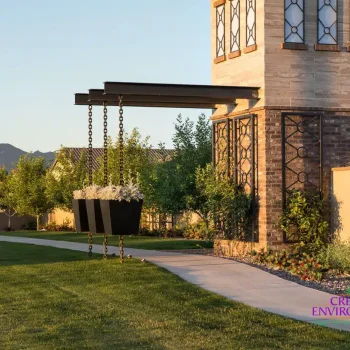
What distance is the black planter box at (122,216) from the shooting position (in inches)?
577

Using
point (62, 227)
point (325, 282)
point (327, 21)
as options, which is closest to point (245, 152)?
point (327, 21)

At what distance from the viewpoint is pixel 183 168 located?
83.4ft

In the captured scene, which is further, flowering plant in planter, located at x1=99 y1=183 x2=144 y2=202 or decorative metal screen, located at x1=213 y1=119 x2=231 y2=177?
decorative metal screen, located at x1=213 y1=119 x2=231 y2=177

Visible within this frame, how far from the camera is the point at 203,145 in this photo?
1025 inches

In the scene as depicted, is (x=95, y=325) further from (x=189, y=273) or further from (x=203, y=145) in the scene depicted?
(x=203, y=145)

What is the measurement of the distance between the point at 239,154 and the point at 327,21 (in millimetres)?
3550

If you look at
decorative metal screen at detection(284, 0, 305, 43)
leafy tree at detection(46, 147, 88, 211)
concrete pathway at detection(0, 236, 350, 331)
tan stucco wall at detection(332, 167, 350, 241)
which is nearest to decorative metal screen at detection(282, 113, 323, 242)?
tan stucco wall at detection(332, 167, 350, 241)

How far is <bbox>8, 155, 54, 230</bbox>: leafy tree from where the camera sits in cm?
4312

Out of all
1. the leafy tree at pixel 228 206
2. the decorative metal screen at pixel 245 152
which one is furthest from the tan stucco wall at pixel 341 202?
the leafy tree at pixel 228 206

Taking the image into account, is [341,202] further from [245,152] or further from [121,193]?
[121,193]

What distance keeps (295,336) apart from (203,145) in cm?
1687

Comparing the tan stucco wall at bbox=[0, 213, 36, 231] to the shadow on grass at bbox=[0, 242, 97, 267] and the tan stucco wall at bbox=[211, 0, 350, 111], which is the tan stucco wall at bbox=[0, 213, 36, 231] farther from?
the tan stucco wall at bbox=[211, 0, 350, 111]

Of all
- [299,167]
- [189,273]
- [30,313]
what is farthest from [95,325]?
[299,167]

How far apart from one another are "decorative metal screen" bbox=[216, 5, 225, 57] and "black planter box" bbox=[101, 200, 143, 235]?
18.7 ft
